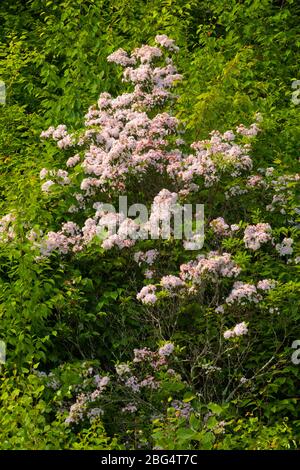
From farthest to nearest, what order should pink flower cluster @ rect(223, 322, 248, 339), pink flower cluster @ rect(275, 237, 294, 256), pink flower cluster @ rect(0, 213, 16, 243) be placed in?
pink flower cluster @ rect(0, 213, 16, 243) < pink flower cluster @ rect(275, 237, 294, 256) < pink flower cluster @ rect(223, 322, 248, 339)

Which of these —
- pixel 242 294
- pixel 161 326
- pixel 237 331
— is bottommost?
pixel 161 326

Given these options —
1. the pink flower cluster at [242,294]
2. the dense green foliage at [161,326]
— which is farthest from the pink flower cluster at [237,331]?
the pink flower cluster at [242,294]

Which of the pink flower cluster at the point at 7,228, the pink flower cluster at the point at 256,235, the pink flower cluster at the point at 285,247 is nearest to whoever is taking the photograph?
the pink flower cluster at the point at 256,235

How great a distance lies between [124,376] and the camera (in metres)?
6.84

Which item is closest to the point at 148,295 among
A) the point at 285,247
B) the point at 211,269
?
the point at 211,269

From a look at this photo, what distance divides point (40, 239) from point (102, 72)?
2643 mm

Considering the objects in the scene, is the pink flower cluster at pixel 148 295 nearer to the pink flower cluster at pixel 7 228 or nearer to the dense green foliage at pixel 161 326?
Answer: the dense green foliage at pixel 161 326

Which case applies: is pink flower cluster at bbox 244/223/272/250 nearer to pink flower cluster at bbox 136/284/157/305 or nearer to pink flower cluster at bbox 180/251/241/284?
pink flower cluster at bbox 180/251/241/284

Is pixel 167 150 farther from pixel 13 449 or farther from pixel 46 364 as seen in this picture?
pixel 13 449

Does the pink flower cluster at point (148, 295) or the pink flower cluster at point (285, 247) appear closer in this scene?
the pink flower cluster at point (148, 295)

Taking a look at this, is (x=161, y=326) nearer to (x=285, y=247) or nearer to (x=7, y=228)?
(x=285, y=247)

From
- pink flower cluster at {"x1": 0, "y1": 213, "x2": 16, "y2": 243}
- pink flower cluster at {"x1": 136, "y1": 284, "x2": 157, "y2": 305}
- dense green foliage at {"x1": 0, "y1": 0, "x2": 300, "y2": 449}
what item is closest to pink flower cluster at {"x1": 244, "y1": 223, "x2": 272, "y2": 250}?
dense green foliage at {"x1": 0, "y1": 0, "x2": 300, "y2": 449}

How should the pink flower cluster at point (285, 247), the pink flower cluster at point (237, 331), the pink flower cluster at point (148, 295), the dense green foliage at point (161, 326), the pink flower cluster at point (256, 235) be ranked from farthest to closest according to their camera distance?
the pink flower cluster at point (285, 247) → the pink flower cluster at point (256, 235) → the pink flower cluster at point (148, 295) → the pink flower cluster at point (237, 331) → the dense green foliage at point (161, 326)

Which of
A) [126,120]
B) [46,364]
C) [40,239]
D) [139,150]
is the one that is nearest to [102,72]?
[126,120]
